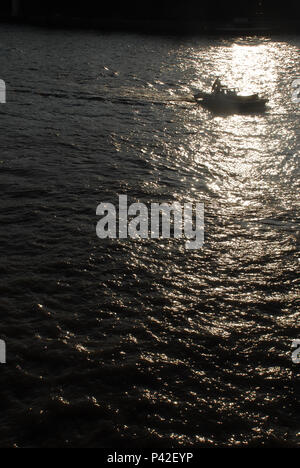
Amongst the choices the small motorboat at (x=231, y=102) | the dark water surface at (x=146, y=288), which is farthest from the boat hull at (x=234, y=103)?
the dark water surface at (x=146, y=288)

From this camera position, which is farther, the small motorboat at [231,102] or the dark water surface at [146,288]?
the small motorboat at [231,102]

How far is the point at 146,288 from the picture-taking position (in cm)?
2102

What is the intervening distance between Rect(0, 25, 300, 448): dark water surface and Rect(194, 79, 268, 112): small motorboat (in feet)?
16.3

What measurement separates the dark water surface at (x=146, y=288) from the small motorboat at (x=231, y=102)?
4980 millimetres

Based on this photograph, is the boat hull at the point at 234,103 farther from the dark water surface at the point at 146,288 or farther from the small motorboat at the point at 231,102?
the dark water surface at the point at 146,288

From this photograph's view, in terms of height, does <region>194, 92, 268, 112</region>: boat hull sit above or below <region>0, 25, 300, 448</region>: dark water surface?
above

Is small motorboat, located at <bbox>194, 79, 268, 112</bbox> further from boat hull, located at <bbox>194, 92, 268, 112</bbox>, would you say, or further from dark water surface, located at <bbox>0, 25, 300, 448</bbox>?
dark water surface, located at <bbox>0, 25, 300, 448</bbox>

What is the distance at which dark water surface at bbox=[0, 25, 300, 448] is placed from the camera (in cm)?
1484

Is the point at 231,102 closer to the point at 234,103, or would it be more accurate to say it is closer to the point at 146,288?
the point at 234,103

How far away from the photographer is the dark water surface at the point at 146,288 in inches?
584

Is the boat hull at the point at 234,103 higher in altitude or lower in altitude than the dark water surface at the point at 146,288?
higher

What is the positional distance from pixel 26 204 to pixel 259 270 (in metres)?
13.7

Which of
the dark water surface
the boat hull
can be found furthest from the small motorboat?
the dark water surface
